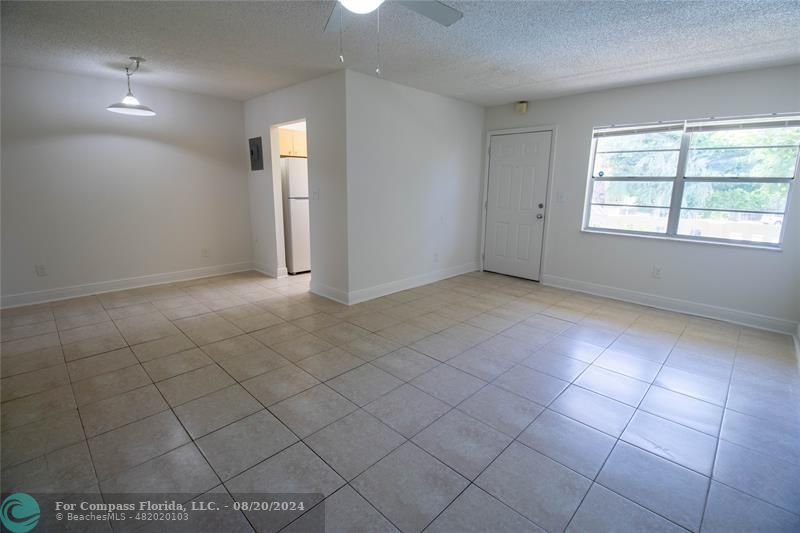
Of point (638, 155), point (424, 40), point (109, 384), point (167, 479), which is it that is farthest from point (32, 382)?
point (638, 155)

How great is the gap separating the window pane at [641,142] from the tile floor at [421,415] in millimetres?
1938

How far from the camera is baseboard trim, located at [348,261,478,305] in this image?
169 inches

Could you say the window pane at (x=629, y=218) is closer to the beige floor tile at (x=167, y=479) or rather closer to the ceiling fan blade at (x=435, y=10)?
the ceiling fan blade at (x=435, y=10)

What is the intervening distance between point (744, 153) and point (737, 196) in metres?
0.42

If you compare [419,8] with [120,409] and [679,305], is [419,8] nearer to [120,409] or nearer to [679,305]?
[120,409]

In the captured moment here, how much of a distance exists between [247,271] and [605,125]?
5.30 metres

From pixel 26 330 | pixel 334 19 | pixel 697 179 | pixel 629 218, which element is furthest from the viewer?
pixel 629 218

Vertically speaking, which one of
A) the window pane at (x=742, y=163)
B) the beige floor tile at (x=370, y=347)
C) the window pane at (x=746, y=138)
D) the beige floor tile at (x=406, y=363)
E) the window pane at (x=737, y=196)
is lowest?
the beige floor tile at (x=406, y=363)

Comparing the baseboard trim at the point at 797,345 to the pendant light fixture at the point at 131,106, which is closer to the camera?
the baseboard trim at the point at 797,345

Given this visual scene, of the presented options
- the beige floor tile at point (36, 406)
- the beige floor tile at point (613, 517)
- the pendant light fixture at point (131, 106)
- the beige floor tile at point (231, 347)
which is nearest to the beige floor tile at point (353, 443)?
the beige floor tile at point (613, 517)

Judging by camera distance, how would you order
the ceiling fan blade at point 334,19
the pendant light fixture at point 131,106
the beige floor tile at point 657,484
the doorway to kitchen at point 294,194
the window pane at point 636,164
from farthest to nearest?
the doorway to kitchen at point 294,194 < the window pane at point 636,164 < the pendant light fixture at point 131,106 < the ceiling fan blade at point 334,19 < the beige floor tile at point 657,484

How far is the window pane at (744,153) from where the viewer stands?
11.3 feet

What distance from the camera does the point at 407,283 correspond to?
484 centimetres

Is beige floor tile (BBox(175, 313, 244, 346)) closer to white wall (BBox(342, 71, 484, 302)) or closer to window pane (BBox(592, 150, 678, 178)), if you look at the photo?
white wall (BBox(342, 71, 484, 302))
